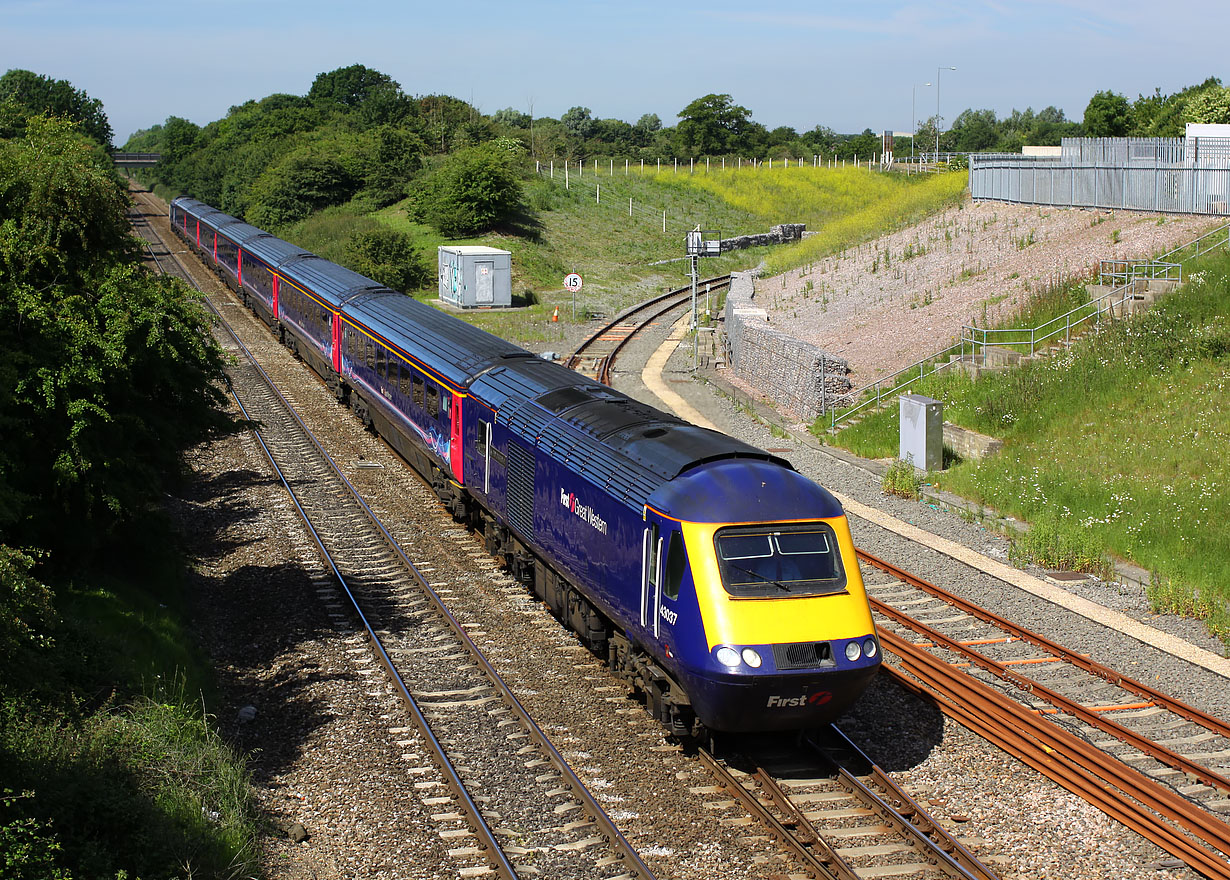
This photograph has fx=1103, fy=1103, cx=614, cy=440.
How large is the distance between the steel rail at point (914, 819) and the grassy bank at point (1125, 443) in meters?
7.03

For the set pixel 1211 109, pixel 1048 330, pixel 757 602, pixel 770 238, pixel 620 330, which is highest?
pixel 1211 109

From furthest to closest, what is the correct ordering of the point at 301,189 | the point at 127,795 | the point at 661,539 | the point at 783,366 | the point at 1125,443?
the point at 301,189 → the point at 783,366 → the point at 1125,443 → the point at 661,539 → the point at 127,795

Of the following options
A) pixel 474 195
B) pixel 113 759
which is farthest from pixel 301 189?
pixel 113 759

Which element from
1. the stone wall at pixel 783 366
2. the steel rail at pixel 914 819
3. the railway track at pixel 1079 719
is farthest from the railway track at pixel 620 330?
the steel rail at pixel 914 819

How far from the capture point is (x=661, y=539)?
37.7 ft

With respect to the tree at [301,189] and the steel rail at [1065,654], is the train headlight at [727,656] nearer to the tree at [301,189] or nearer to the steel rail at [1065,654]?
the steel rail at [1065,654]

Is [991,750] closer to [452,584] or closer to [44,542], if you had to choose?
[452,584]

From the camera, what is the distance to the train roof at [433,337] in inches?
787

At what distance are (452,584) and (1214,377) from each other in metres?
17.0

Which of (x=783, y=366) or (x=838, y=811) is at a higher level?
(x=783, y=366)

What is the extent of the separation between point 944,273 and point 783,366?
9574 millimetres

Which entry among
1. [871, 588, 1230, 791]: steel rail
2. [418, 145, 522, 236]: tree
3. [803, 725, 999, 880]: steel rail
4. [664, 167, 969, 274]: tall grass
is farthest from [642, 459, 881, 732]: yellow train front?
[664, 167, 969, 274]: tall grass

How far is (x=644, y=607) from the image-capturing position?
38.9 feet

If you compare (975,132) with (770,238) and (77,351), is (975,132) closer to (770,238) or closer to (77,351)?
(770,238)
